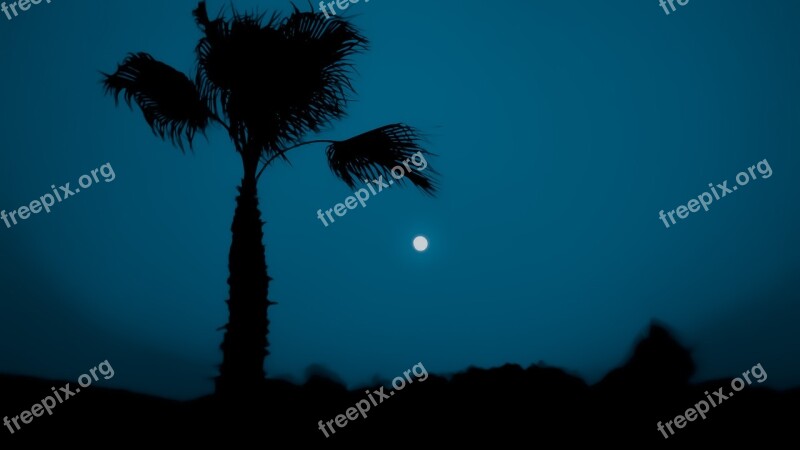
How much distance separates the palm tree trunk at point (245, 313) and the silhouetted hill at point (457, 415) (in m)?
0.28

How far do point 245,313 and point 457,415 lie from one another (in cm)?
414

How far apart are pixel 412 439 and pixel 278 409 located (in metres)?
2.35

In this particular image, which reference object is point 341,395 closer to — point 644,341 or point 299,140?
point 299,140

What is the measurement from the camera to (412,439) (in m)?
6.67

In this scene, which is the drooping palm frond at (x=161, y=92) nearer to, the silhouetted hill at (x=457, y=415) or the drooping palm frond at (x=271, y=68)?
the drooping palm frond at (x=271, y=68)

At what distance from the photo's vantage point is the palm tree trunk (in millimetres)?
4289

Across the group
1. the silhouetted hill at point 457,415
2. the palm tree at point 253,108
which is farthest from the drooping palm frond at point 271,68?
the silhouetted hill at point 457,415

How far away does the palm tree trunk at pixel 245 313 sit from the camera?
4289 mm

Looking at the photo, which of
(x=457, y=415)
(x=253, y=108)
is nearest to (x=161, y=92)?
(x=253, y=108)

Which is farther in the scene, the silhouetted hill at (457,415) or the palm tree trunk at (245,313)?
the silhouetted hill at (457,415)

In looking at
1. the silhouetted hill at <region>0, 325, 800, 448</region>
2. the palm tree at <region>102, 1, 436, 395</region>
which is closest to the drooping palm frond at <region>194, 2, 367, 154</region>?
the palm tree at <region>102, 1, 436, 395</region>

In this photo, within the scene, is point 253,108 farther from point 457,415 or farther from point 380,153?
point 457,415

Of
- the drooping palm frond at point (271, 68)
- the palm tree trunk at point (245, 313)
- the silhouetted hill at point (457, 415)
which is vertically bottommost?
the silhouetted hill at point (457, 415)

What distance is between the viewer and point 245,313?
4.40m
